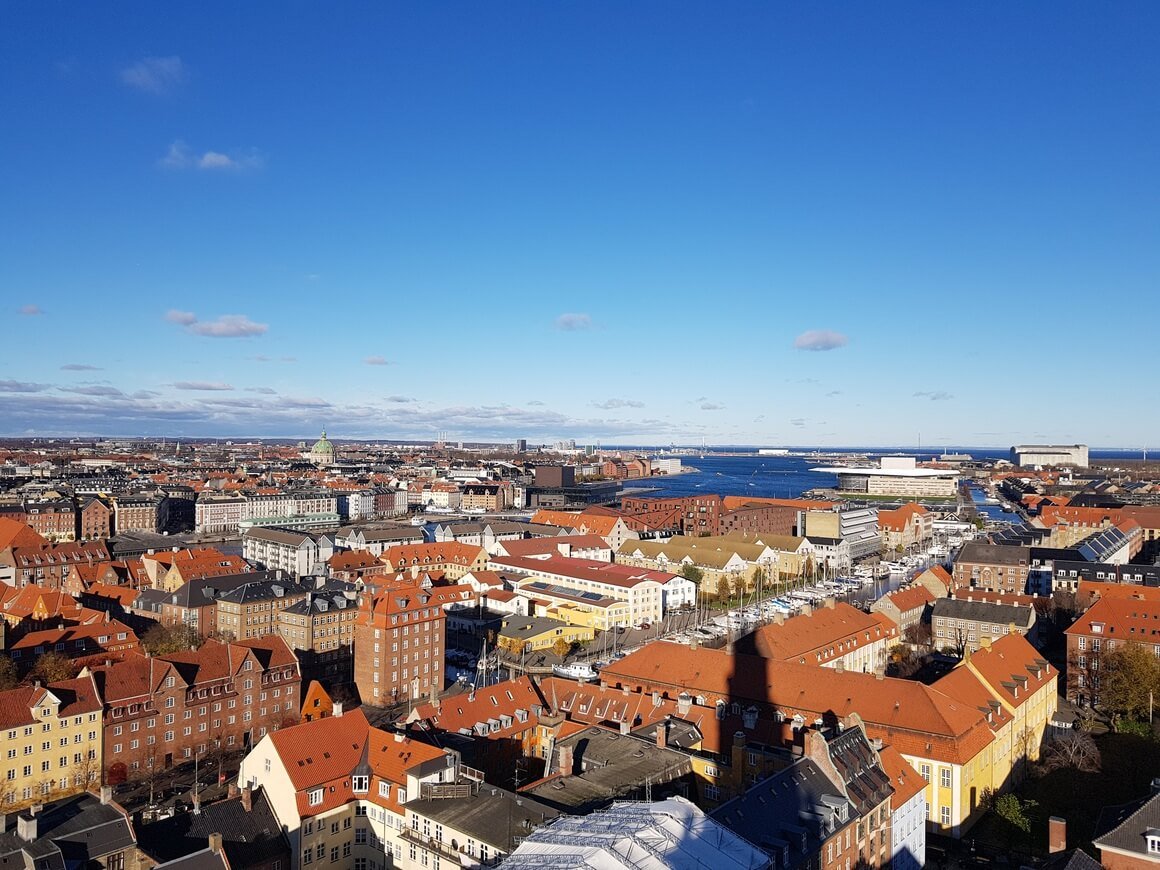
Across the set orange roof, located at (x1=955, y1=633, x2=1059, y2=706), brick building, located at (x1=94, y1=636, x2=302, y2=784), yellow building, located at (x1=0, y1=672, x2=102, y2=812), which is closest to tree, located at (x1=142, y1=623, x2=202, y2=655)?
brick building, located at (x1=94, y1=636, x2=302, y2=784)

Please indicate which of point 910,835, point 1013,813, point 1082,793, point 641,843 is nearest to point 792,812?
point 641,843

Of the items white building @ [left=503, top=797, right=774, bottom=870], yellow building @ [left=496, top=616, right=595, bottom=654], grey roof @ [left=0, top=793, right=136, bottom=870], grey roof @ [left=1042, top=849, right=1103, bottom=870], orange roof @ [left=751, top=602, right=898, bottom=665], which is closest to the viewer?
white building @ [left=503, top=797, right=774, bottom=870]

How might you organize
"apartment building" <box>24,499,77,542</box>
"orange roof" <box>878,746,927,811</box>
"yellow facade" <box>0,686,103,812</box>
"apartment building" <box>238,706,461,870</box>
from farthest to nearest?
"apartment building" <box>24,499,77,542</box> < "yellow facade" <box>0,686,103,812</box> < "orange roof" <box>878,746,927,811</box> < "apartment building" <box>238,706,461,870</box>

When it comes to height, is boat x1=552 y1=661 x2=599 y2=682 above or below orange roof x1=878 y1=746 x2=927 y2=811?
below

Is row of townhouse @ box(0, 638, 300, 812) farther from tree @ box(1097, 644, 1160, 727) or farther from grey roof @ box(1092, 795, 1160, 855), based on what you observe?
tree @ box(1097, 644, 1160, 727)

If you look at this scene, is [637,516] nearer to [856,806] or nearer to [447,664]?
[447,664]

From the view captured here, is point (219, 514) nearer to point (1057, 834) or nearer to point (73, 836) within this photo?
point (73, 836)
